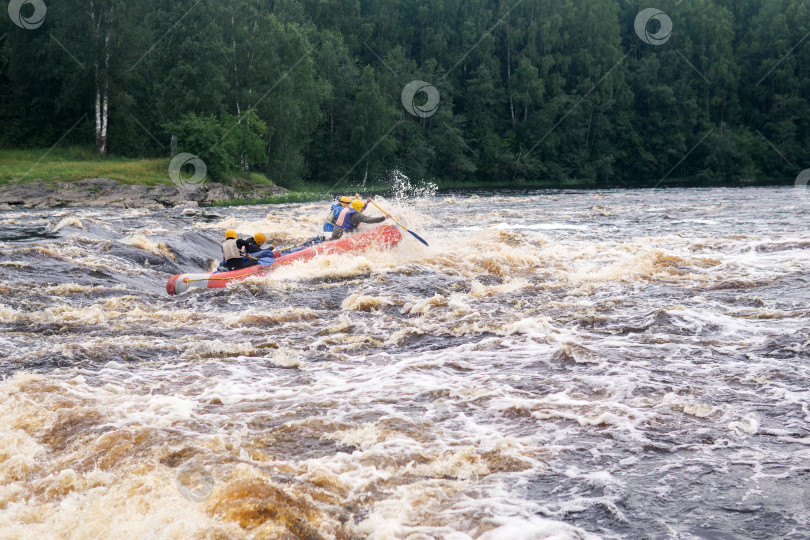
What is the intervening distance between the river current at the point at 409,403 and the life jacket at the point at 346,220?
1.94m

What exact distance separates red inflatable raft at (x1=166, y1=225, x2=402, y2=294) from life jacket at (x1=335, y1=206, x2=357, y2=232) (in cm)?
29

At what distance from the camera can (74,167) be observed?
108 feet

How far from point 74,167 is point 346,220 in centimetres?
2319

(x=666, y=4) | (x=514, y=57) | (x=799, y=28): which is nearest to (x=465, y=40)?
(x=514, y=57)

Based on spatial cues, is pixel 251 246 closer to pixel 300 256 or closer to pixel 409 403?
pixel 300 256

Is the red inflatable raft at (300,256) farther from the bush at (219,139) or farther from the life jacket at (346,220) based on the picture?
the bush at (219,139)

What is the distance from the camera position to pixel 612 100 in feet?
200

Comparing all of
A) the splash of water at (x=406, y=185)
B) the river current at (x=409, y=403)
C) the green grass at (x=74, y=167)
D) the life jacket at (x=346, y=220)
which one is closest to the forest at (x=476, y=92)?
the splash of water at (x=406, y=185)

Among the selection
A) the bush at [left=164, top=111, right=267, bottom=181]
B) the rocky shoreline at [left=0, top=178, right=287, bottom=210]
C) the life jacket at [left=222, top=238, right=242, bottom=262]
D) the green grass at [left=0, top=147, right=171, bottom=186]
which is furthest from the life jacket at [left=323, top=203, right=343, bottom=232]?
the bush at [left=164, top=111, right=267, bottom=181]

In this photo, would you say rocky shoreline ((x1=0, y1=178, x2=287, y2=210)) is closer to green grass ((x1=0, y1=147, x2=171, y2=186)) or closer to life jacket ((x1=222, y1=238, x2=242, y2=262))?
green grass ((x1=0, y1=147, x2=171, y2=186))

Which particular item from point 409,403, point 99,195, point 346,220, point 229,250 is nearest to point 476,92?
point 99,195

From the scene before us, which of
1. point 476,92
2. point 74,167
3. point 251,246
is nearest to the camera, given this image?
point 251,246

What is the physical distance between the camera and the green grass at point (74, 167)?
101 feet

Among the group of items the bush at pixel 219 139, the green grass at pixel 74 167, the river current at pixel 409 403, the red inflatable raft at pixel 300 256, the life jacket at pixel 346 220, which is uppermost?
the bush at pixel 219 139
